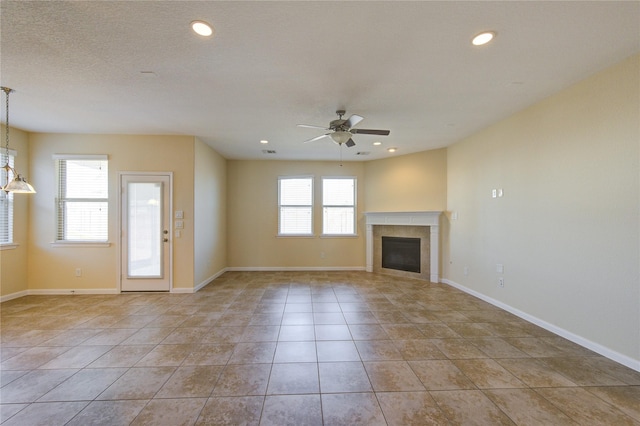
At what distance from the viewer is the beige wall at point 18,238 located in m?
4.20

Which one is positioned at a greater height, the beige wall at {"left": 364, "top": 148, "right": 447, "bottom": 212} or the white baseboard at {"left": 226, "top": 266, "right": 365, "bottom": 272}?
the beige wall at {"left": 364, "top": 148, "right": 447, "bottom": 212}

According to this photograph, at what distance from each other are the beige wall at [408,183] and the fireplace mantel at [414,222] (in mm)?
197

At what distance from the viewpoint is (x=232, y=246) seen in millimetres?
6684

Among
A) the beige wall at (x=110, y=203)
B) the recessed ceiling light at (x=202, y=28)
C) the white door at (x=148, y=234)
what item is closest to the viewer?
the recessed ceiling light at (x=202, y=28)

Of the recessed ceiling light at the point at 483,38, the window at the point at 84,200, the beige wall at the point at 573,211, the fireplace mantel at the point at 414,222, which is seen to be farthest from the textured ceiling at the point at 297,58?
the fireplace mantel at the point at 414,222

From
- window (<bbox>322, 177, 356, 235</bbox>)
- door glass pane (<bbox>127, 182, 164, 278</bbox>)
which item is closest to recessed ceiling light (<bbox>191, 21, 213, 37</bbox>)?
door glass pane (<bbox>127, 182, 164, 278</bbox>)

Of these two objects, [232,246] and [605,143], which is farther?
[232,246]

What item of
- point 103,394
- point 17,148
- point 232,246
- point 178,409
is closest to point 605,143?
point 178,409

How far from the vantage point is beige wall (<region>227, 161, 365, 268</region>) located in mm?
6684

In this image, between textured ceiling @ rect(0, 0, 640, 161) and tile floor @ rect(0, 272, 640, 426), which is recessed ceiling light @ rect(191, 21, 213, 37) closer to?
textured ceiling @ rect(0, 0, 640, 161)

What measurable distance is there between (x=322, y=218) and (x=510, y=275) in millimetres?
4092

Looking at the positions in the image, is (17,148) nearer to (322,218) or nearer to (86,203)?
(86,203)

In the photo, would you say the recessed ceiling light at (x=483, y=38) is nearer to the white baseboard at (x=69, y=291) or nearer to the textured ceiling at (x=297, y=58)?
the textured ceiling at (x=297, y=58)

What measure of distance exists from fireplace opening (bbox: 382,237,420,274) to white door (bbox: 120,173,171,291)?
4.69 metres
